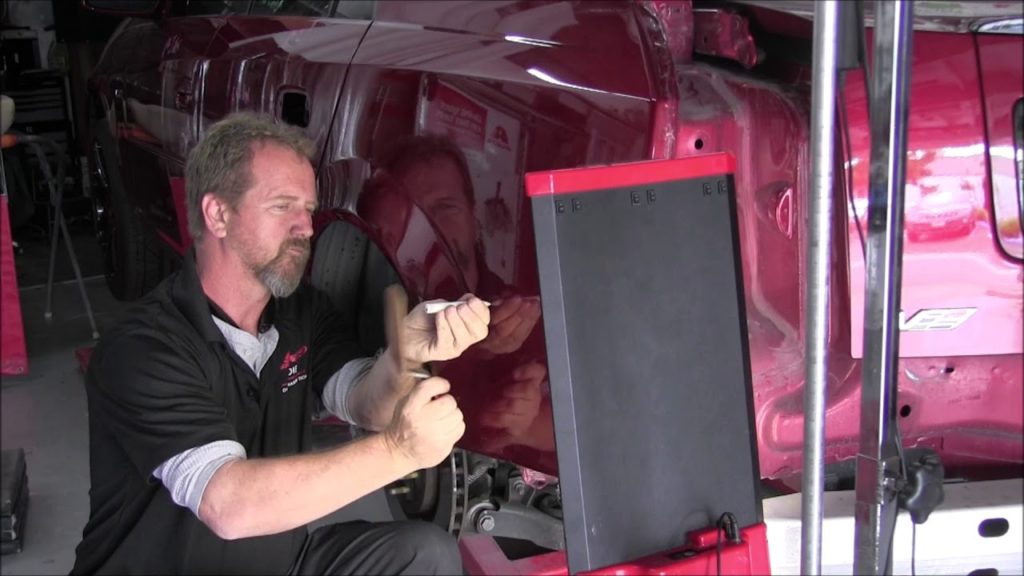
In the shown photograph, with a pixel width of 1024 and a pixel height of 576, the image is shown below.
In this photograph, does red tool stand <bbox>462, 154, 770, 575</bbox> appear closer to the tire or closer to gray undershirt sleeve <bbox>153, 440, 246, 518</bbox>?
gray undershirt sleeve <bbox>153, 440, 246, 518</bbox>

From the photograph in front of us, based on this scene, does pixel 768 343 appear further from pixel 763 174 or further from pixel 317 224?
pixel 317 224

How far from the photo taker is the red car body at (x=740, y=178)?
1921 millimetres

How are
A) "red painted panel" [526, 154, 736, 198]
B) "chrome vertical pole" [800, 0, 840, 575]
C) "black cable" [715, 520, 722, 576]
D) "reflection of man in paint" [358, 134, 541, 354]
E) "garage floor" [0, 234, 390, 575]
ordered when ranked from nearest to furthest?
"chrome vertical pole" [800, 0, 840, 575]
"red painted panel" [526, 154, 736, 198]
"black cable" [715, 520, 722, 576]
"reflection of man in paint" [358, 134, 541, 354]
"garage floor" [0, 234, 390, 575]

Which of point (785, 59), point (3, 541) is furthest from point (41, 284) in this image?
point (785, 59)

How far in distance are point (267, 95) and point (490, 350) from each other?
108 centimetres

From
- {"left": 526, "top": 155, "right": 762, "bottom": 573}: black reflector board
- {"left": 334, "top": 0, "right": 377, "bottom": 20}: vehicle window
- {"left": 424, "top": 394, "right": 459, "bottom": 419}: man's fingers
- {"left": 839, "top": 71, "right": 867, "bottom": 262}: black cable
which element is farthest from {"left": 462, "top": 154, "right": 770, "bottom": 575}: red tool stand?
{"left": 334, "top": 0, "right": 377, "bottom": 20}: vehicle window

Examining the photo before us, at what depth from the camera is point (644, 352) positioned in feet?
5.50

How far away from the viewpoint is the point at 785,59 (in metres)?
2.20

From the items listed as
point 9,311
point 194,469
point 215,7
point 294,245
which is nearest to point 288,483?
point 194,469

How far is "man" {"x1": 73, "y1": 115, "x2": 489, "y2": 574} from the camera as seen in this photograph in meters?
1.75

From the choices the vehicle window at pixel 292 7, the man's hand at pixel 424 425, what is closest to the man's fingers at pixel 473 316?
the man's hand at pixel 424 425

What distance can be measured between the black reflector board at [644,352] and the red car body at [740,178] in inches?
10.2

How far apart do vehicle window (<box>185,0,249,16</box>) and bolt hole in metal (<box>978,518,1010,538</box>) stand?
2648mm

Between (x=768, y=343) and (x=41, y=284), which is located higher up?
(x=768, y=343)
